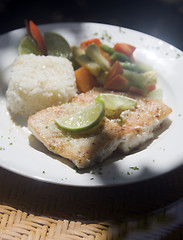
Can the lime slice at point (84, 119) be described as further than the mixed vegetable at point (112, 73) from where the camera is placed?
No

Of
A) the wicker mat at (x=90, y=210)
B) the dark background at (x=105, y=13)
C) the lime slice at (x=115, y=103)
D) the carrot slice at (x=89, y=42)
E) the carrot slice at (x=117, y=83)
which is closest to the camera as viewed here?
the wicker mat at (x=90, y=210)

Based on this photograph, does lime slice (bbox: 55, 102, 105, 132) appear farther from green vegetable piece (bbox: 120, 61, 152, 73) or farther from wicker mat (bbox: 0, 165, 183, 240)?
green vegetable piece (bbox: 120, 61, 152, 73)

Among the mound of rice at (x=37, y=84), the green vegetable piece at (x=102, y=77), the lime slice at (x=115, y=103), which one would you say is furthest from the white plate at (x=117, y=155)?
the green vegetable piece at (x=102, y=77)

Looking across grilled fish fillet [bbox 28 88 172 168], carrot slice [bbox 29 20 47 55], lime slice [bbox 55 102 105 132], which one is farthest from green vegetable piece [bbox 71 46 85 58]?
lime slice [bbox 55 102 105 132]

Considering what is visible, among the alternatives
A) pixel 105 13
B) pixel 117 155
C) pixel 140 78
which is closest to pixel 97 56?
pixel 140 78

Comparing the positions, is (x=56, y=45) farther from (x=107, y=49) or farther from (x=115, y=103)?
(x=115, y=103)

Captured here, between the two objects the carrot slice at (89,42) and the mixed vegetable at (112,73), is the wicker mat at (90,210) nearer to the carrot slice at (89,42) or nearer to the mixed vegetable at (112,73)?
the mixed vegetable at (112,73)
